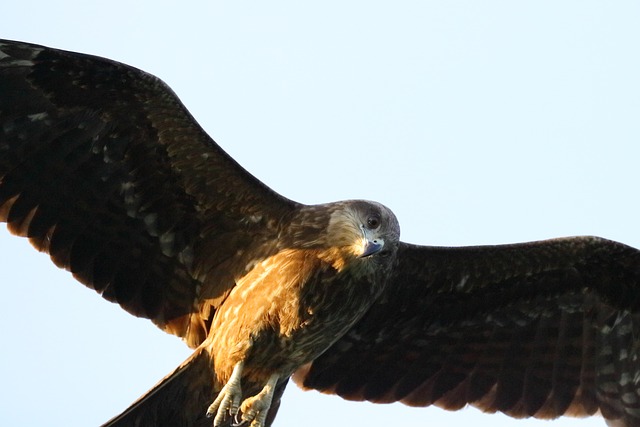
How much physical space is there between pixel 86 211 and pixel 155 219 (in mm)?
608

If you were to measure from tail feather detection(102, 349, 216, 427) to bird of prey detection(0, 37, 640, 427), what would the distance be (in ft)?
0.06

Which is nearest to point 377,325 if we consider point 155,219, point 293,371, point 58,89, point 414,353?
point 414,353

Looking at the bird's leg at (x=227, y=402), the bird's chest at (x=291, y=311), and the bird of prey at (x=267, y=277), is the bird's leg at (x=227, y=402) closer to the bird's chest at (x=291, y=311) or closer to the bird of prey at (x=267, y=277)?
the bird of prey at (x=267, y=277)

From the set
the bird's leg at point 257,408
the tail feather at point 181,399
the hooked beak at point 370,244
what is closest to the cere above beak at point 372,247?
the hooked beak at point 370,244

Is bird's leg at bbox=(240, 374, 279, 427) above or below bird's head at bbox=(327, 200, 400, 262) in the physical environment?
below

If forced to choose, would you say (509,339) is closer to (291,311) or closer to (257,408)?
(291,311)

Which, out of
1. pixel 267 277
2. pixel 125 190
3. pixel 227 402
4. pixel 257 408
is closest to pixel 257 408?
pixel 257 408

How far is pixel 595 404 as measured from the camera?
14078 millimetres

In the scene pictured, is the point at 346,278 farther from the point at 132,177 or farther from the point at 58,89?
the point at 58,89

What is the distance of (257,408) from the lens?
12.4m

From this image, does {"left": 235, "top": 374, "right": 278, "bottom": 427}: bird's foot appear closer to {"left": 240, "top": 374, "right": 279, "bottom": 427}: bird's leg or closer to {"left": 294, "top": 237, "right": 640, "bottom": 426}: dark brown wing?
{"left": 240, "top": 374, "right": 279, "bottom": 427}: bird's leg

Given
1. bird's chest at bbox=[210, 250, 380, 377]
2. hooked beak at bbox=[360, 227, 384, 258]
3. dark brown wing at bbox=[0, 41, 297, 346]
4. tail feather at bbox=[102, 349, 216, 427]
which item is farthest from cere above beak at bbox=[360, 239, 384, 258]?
tail feather at bbox=[102, 349, 216, 427]

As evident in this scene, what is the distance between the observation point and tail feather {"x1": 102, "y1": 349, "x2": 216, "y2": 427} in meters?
12.3

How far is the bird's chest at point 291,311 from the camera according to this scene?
1234 centimetres
